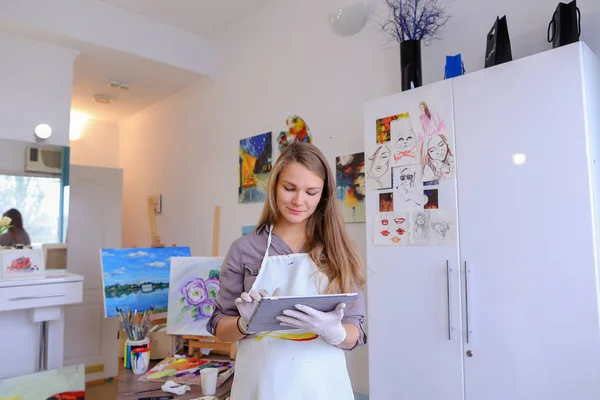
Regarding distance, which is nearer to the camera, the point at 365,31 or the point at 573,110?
the point at 573,110

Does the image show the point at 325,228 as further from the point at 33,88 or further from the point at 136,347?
the point at 33,88

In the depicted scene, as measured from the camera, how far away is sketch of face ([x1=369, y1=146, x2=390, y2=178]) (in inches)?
76.4

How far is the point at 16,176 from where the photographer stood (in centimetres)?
330

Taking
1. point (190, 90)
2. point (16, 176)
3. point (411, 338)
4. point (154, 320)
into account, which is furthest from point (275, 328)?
point (190, 90)

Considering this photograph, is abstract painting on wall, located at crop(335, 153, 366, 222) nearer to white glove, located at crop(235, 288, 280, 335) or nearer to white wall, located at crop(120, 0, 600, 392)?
white wall, located at crop(120, 0, 600, 392)

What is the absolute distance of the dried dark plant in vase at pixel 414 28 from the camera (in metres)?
2.06

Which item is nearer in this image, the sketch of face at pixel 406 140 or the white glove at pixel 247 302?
the white glove at pixel 247 302

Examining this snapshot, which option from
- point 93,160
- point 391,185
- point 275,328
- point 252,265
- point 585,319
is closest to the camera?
point 275,328

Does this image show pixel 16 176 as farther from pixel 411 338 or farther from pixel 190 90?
pixel 411 338

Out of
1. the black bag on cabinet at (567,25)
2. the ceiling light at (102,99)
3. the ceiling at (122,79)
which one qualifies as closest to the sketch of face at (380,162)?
the black bag on cabinet at (567,25)

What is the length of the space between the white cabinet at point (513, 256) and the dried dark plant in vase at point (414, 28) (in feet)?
0.80

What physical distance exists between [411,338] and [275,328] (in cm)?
96

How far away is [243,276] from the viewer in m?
1.20

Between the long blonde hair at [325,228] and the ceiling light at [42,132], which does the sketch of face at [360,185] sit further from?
the ceiling light at [42,132]
